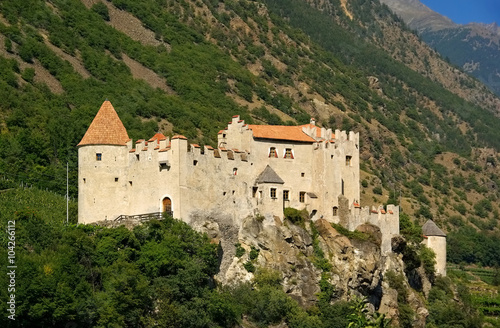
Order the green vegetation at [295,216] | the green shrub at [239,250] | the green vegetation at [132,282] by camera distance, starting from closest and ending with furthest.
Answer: the green vegetation at [132,282] < the green shrub at [239,250] < the green vegetation at [295,216]

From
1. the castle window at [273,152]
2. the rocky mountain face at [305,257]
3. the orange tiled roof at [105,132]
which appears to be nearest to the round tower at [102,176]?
the orange tiled roof at [105,132]

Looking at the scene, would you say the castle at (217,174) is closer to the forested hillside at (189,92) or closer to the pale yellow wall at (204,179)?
the pale yellow wall at (204,179)

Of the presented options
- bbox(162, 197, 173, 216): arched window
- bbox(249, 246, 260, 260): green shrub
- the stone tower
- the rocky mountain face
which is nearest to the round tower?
bbox(162, 197, 173, 216): arched window

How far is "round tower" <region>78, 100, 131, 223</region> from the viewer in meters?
79.1

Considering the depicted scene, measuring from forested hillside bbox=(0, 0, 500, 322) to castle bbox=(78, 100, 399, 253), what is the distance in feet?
63.0

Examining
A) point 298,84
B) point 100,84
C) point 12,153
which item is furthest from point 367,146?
point 12,153

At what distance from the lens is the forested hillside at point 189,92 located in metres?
120

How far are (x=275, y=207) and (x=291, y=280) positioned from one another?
619 cm

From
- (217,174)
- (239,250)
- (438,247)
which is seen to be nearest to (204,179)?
(217,174)

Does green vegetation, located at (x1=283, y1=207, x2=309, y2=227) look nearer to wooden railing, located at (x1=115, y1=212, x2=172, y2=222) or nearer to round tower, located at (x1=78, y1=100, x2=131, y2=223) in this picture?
wooden railing, located at (x1=115, y1=212, x2=172, y2=222)

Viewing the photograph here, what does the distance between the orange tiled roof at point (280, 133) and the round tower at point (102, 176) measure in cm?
1161

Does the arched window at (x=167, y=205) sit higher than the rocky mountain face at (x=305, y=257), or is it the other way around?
the arched window at (x=167, y=205)

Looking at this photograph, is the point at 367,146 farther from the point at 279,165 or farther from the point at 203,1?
the point at 279,165

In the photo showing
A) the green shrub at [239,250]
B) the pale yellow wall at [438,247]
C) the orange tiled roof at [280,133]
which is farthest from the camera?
the pale yellow wall at [438,247]
